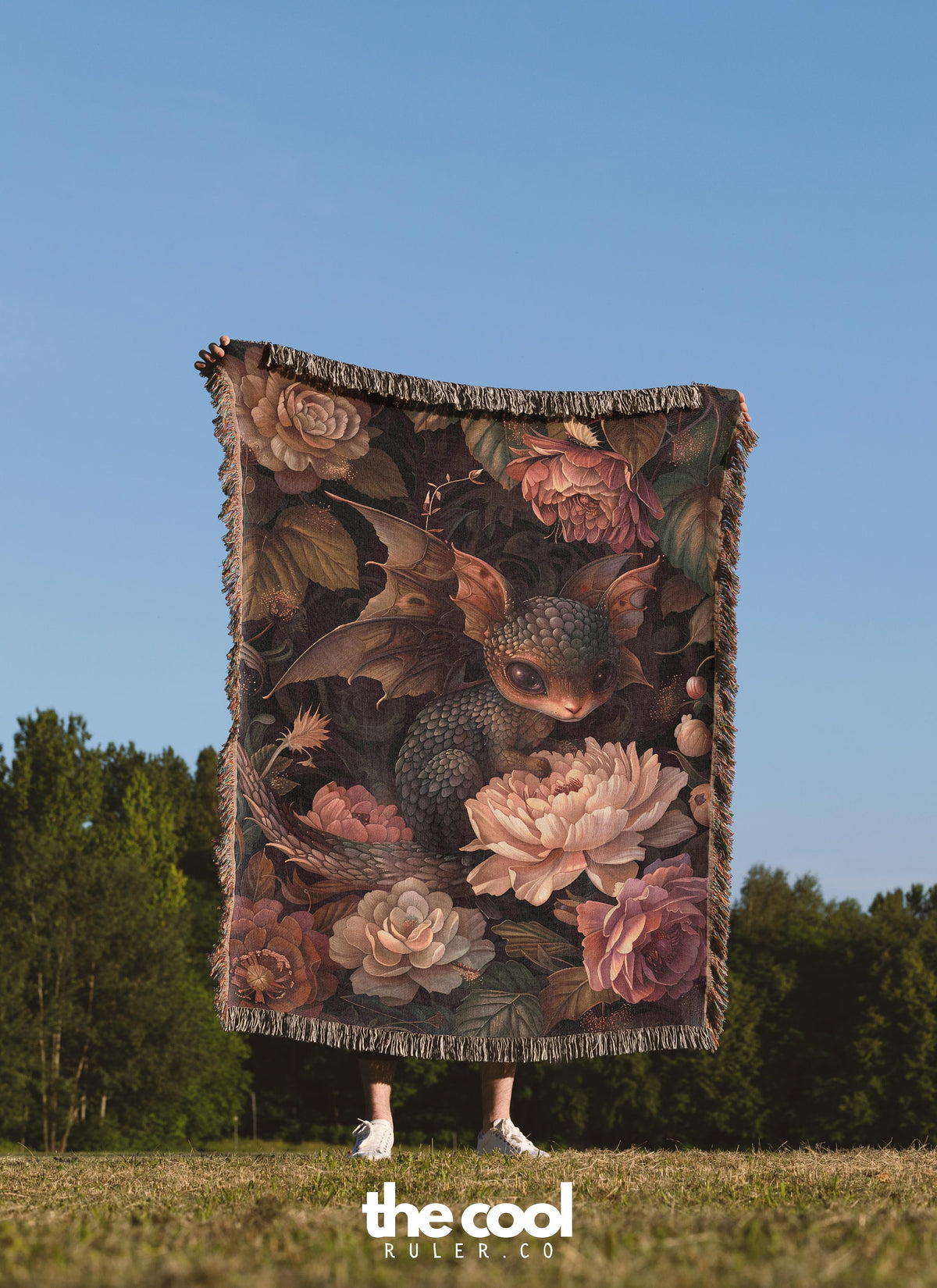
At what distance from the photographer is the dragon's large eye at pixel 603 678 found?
689cm

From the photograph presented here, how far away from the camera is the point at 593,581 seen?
6980 millimetres

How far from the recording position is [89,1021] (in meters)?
32.2

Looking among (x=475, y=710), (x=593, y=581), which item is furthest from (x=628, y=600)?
(x=475, y=710)

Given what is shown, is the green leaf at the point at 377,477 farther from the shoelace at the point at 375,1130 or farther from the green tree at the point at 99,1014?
the green tree at the point at 99,1014

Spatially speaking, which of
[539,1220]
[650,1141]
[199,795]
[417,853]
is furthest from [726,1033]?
[539,1220]

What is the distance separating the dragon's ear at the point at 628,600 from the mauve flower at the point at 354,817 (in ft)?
5.28

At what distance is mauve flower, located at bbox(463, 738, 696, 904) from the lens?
6.56m

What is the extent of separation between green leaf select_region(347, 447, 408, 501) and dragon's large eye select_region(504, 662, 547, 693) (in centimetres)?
111

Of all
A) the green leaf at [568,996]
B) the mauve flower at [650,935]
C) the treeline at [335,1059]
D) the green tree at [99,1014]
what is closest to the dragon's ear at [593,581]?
the mauve flower at [650,935]

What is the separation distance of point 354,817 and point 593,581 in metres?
1.86

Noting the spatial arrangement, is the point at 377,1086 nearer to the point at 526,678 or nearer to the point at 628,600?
the point at 526,678

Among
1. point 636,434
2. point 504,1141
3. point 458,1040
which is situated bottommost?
point 504,1141

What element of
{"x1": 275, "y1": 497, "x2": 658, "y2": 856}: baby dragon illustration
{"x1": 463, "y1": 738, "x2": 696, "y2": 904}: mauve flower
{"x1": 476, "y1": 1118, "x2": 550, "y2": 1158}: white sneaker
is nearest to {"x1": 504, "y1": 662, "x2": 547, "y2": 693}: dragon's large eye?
{"x1": 275, "y1": 497, "x2": 658, "y2": 856}: baby dragon illustration

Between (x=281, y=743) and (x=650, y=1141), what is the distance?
27.8 m
